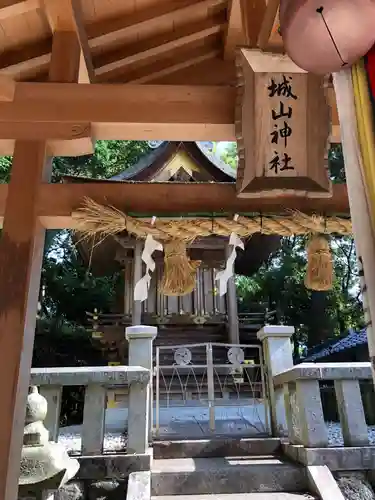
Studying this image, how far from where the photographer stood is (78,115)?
8.03 ft

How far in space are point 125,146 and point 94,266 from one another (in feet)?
19.7

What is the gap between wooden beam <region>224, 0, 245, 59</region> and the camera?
2869 millimetres

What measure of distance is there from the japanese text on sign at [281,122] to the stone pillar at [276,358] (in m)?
3.28

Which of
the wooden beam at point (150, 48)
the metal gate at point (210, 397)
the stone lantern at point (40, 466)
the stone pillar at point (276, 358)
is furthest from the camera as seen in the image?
the metal gate at point (210, 397)

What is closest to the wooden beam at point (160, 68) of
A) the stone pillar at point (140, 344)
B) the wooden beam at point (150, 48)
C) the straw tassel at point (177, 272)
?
the wooden beam at point (150, 48)

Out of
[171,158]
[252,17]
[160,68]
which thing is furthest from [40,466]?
[171,158]

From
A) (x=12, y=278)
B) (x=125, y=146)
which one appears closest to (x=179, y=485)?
(x=12, y=278)

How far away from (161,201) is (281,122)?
79 centimetres

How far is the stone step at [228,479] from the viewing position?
369 centimetres

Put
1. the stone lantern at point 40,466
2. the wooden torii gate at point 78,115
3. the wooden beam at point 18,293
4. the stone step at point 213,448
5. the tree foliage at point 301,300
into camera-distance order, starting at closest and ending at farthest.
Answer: the wooden beam at point 18,293 → the wooden torii gate at point 78,115 → the stone lantern at point 40,466 → the stone step at point 213,448 → the tree foliage at point 301,300

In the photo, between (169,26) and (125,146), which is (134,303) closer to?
(169,26)

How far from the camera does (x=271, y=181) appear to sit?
7.38ft

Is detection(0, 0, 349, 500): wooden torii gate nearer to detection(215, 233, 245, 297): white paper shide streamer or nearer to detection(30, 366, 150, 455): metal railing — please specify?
detection(215, 233, 245, 297): white paper shide streamer

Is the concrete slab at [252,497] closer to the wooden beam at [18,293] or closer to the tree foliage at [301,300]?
the wooden beam at [18,293]
